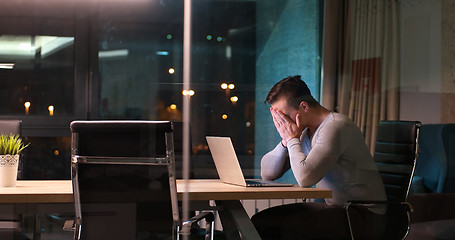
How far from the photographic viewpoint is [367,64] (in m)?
3.54

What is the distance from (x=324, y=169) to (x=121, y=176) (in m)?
1.14

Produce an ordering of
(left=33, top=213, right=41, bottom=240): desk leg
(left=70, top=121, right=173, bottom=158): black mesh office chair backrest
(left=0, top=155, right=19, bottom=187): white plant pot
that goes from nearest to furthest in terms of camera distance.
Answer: (left=70, top=121, right=173, bottom=158): black mesh office chair backrest, (left=0, top=155, right=19, bottom=187): white plant pot, (left=33, top=213, right=41, bottom=240): desk leg

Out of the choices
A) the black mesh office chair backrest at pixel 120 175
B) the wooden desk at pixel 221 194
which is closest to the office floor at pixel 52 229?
the wooden desk at pixel 221 194

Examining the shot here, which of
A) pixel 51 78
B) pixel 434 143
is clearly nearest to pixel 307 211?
pixel 434 143

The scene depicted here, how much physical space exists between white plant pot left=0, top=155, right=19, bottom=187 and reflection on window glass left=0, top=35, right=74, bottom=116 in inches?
76.7

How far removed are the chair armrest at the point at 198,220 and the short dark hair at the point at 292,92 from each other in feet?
3.05

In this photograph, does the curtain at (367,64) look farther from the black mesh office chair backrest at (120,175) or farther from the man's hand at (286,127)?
the black mesh office chair backrest at (120,175)

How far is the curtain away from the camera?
3.44m

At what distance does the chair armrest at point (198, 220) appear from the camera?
271cm

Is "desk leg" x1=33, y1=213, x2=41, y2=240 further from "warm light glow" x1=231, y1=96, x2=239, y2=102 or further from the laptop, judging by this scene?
"warm light glow" x1=231, y1=96, x2=239, y2=102

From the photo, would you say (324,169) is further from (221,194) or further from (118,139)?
(118,139)

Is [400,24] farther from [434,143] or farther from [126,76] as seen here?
[126,76]

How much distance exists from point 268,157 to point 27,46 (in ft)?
7.69

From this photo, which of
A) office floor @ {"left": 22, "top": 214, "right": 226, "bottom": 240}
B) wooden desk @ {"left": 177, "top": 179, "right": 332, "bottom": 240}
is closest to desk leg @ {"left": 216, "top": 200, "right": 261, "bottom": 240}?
wooden desk @ {"left": 177, "top": 179, "right": 332, "bottom": 240}
